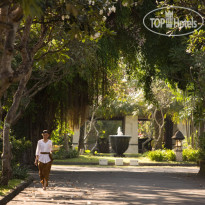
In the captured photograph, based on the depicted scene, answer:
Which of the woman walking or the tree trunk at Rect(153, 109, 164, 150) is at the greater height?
the tree trunk at Rect(153, 109, 164, 150)

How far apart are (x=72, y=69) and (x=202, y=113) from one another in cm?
594

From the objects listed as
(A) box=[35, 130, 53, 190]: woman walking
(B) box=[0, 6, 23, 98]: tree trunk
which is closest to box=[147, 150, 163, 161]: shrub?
(A) box=[35, 130, 53, 190]: woman walking

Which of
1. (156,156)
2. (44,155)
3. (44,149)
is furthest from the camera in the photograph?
(156,156)

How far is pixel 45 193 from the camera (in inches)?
493

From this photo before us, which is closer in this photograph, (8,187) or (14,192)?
(14,192)

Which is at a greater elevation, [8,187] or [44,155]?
[44,155]

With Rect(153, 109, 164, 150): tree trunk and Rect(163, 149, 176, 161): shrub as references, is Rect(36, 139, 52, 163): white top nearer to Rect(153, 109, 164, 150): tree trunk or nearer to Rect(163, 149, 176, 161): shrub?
Rect(163, 149, 176, 161): shrub

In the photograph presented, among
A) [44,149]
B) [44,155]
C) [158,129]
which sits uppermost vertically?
[158,129]

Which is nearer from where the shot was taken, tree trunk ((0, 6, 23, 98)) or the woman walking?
tree trunk ((0, 6, 23, 98))

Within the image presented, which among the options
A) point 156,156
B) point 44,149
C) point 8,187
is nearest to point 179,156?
point 156,156

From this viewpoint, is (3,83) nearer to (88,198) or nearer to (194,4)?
(88,198)

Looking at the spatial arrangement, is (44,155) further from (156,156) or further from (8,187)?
(156,156)

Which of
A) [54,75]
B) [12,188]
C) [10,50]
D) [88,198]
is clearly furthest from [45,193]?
[54,75]

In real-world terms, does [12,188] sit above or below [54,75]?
below
